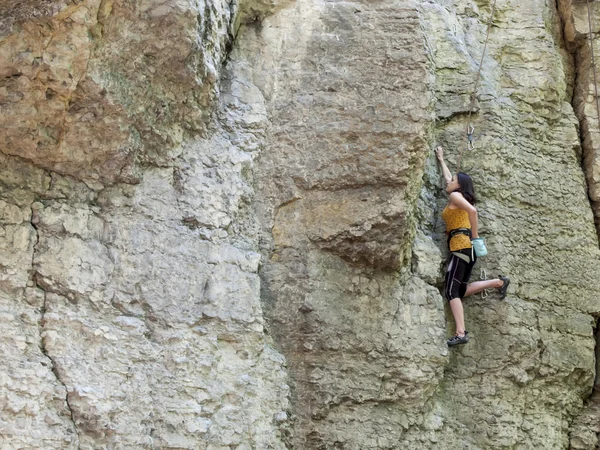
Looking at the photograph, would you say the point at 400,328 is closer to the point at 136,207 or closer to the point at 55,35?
the point at 136,207

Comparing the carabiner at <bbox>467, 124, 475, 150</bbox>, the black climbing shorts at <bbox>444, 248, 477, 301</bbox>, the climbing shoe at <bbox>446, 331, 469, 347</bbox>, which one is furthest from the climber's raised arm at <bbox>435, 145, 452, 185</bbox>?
the climbing shoe at <bbox>446, 331, 469, 347</bbox>

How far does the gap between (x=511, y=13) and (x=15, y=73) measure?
3866mm

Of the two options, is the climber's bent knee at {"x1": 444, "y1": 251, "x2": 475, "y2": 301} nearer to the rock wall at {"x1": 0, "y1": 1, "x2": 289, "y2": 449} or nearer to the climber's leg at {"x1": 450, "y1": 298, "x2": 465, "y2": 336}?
the climber's leg at {"x1": 450, "y1": 298, "x2": 465, "y2": 336}

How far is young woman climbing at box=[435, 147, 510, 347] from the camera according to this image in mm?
4750

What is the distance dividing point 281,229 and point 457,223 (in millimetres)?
1139

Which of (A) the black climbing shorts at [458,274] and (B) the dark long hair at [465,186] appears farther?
(B) the dark long hair at [465,186]

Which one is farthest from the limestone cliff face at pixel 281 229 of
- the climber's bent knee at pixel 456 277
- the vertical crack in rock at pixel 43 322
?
the climber's bent knee at pixel 456 277

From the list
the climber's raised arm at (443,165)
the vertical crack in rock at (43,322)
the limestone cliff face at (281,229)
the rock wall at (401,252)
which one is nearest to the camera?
the vertical crack in rock at (43,322)

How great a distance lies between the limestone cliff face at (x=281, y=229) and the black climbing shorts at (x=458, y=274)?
0.11m

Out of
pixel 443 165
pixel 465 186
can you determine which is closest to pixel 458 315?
pixel 465 186

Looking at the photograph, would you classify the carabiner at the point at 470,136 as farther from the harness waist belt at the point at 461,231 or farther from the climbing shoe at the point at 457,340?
the climbing shoe at the point at 457,340

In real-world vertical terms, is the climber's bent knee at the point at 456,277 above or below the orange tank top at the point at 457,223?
below

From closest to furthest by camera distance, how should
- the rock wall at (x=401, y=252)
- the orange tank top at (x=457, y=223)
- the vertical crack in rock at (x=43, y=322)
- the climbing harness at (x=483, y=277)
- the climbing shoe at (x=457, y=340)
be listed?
the vertical crack in rock at (x=43, y=322) → the rock wall at (x=401, y=252) → the climbing shoe at (x=457, y=340) → the orange tank top at (x=457, y=223) → the climbing harness at (x=483, y=277)

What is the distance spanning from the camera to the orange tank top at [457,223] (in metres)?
4.78
